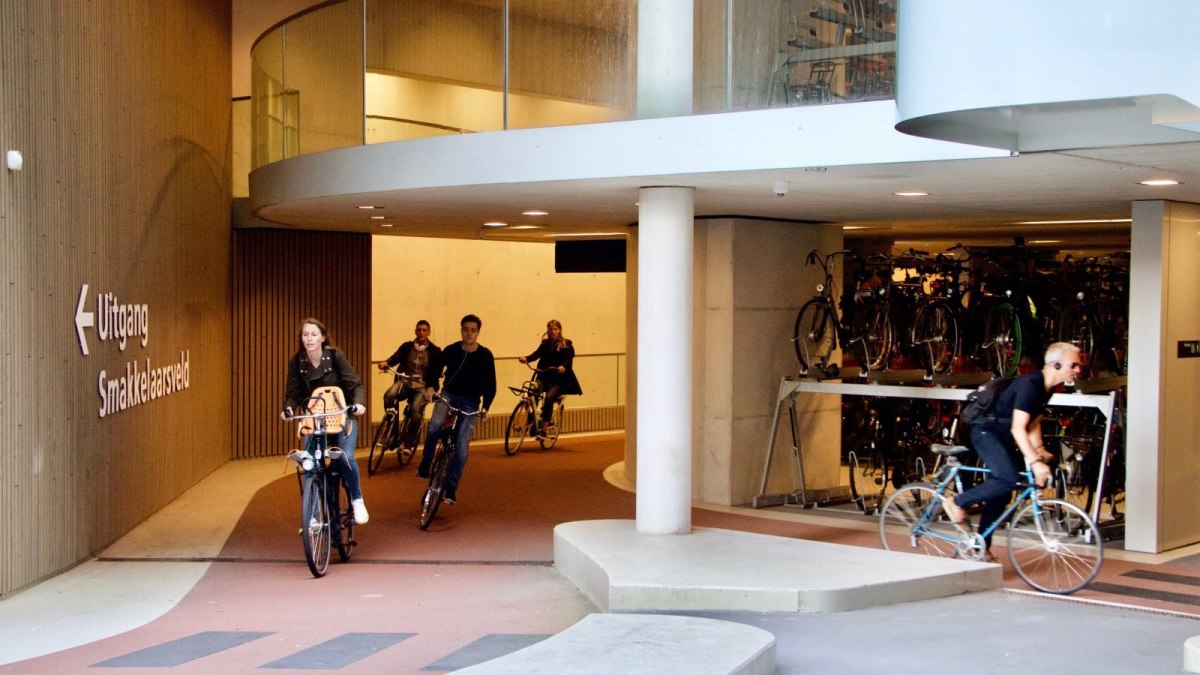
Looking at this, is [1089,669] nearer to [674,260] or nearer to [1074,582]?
[1074,582]

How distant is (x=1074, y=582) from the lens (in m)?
8.70

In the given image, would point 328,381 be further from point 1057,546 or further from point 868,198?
point 1057,546

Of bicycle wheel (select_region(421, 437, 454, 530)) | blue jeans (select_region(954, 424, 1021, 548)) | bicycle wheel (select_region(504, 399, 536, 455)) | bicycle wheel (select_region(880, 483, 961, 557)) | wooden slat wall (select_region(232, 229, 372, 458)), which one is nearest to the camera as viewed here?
blue jeans (select_region(954, 424, 1021, 548))

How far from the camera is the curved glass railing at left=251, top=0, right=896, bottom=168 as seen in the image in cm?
840

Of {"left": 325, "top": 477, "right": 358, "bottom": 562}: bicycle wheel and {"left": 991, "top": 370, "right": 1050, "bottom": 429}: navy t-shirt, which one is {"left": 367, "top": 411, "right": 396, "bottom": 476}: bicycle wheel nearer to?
{"left": 325, "top": 477, "right": 358, "bottom": 562}: bicycle wheel

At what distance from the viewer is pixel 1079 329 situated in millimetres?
12609

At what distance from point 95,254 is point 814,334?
645cm

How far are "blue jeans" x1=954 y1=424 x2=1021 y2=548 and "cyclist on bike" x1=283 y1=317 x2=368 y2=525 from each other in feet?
13.7

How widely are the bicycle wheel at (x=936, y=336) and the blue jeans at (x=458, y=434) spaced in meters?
4.34

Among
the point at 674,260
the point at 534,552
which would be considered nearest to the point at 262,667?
the point at 534,552

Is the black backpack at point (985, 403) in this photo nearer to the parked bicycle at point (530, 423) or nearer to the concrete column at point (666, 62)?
the concrete column at point (666, 62)

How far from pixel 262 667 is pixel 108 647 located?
1.21 meters

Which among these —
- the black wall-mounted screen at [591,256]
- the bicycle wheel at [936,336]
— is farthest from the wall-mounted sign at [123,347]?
the bicycle wheel at [936,336]

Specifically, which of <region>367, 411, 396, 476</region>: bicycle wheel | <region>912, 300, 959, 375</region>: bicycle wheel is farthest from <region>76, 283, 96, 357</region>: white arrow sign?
<region>912, 300, 959, 375</region>: bicycle wheel
